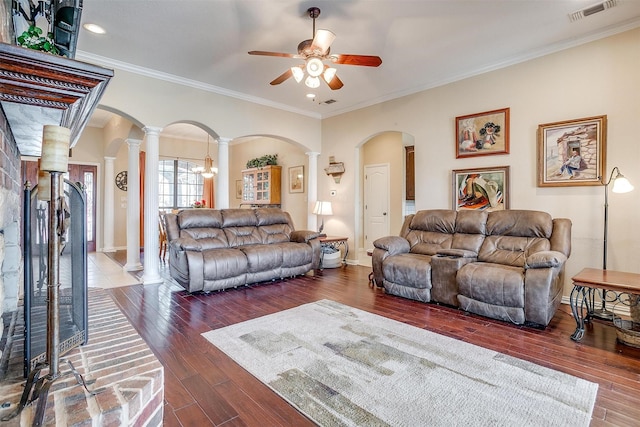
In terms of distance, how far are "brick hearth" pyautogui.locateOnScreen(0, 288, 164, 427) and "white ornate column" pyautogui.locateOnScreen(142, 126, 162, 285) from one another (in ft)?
10.1

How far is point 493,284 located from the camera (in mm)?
3182

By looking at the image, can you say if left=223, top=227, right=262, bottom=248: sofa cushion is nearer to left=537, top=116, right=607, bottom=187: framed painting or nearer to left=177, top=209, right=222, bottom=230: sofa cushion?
left=177, top=209, right=222, bottom=230: sofa cushion

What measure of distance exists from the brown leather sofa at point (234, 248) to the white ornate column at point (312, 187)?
3.45ft

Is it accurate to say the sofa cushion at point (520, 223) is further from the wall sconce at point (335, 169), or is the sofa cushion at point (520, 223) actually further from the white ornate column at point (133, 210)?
→ the white ornate column at point (133, 210)

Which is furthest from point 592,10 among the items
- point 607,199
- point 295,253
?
point 295,253

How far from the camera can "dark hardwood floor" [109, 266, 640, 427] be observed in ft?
5.98

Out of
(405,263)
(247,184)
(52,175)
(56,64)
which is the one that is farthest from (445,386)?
(247,184)

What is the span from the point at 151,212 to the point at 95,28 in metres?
2.31

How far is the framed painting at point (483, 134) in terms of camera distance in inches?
171

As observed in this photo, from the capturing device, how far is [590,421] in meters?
1.72

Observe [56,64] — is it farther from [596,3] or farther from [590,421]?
[596,3]

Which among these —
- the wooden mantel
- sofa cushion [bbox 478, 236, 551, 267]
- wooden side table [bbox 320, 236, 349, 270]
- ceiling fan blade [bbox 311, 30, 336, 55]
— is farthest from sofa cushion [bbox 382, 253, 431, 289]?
the wooden mantel

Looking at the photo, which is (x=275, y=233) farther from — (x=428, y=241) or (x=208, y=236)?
(x=428, y=241)

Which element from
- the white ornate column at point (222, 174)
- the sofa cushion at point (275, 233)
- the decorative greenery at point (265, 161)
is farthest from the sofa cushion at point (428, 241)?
the decorative greenery at point (265, 161)
